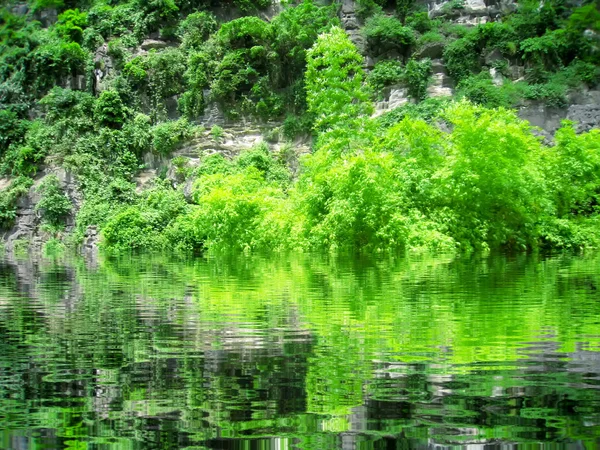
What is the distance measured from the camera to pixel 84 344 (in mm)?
4066

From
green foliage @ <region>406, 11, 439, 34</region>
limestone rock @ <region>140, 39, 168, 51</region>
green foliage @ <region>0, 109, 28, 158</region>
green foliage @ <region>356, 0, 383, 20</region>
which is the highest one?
green foliage @ <region>356, 0, 383, 20</region>

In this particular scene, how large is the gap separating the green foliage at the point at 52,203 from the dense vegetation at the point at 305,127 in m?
0.08

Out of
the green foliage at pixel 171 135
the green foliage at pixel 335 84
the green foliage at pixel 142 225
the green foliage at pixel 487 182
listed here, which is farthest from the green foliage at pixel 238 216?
the green foliage at pixel 171 135

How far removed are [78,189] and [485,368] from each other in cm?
3591

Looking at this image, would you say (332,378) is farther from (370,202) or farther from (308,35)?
(308,35)

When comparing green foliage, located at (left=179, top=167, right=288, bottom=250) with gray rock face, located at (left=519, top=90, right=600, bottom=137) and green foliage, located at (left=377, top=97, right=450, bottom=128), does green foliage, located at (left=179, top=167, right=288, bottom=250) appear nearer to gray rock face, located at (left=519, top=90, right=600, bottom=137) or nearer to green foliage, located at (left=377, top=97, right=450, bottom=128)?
green foliage, located at (left=377, top=97, right=450, bottom=128)

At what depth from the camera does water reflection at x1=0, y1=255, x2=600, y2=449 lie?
7.16ft

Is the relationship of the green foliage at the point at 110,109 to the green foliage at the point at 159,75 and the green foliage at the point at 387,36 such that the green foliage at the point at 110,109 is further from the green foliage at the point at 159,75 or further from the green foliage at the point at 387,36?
the green foliage at the point at 387,36

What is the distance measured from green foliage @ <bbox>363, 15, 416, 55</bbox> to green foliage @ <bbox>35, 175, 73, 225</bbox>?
60.7 ft

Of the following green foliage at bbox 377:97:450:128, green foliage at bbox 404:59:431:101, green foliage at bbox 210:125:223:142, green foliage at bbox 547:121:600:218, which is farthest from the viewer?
green foliage at bbox 210:125:223:142

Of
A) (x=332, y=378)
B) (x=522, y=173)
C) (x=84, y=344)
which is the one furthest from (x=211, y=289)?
(x=522, y=173)

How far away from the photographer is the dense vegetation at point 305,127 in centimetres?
1752

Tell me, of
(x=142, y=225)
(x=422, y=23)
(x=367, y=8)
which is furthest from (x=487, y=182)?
(x=367, y=8)

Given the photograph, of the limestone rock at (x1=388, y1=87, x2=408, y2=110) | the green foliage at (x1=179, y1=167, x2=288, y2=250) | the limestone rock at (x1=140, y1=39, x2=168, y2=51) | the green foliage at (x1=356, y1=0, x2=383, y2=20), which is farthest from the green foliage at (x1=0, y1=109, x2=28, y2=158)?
the limestone rock at (x1=388, y1=87, x2=408, y2=110)
